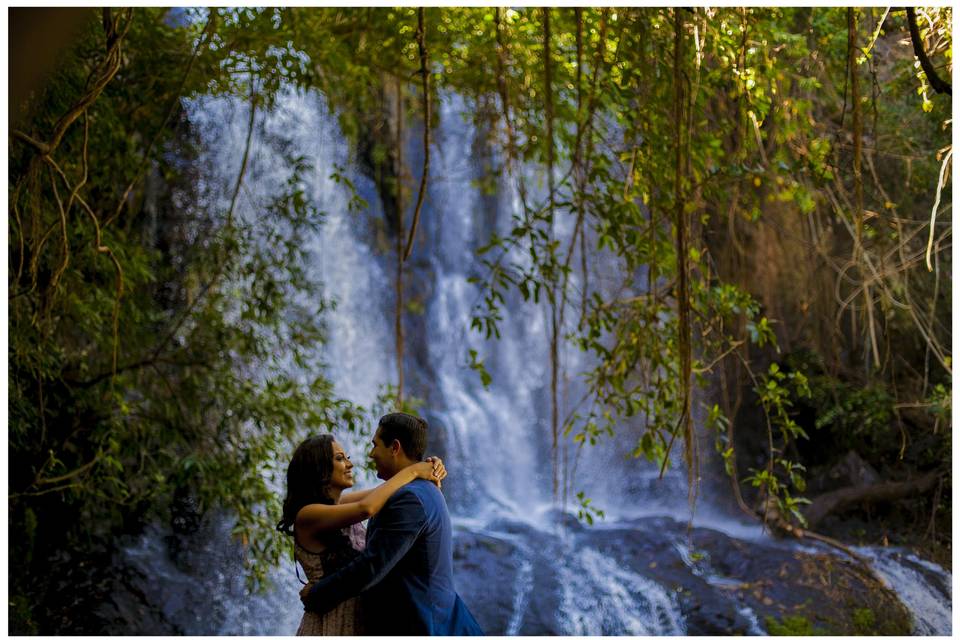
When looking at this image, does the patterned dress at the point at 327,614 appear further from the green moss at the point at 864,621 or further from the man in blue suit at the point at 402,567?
the green moss at the point at 864,621

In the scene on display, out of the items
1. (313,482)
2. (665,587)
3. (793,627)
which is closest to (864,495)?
(793,627)

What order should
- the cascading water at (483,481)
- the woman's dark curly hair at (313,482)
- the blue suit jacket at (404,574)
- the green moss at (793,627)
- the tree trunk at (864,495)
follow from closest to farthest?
the blue suit jacket at (404,574)
the woman's dark curly hair at (313,482)
the green moss at (793,627)
the cascading water at (483,481)
the tree trunk at (864,495)

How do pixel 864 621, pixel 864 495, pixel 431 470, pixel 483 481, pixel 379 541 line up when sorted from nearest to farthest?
pixel 379 541 → pixel 431 470 → pixel 864 621 → pixel 864 495 → pixel 483 481

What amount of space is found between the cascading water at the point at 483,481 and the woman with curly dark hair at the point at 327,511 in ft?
10.7

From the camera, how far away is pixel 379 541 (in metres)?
1.81

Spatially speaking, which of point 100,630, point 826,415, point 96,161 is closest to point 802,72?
point 826,415

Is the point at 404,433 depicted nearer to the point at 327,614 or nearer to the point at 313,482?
the point at 313,482

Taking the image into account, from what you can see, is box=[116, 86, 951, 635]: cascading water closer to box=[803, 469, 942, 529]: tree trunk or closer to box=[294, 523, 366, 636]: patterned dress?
box=[803, 469, 942, 529]: tree trunk

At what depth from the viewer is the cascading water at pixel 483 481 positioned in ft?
18.2

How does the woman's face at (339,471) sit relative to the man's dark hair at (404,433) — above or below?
below

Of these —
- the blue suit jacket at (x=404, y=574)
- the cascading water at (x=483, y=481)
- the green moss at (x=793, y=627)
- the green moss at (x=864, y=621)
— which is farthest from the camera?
the cascading water at (x=483, y=481)

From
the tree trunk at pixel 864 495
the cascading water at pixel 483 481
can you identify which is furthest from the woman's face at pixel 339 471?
the tree trunk at pixel 864 495

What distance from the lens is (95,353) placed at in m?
4.96

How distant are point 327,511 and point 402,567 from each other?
174 millimetres
